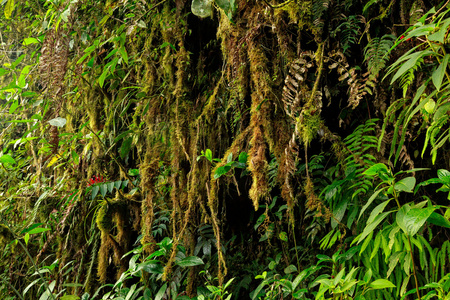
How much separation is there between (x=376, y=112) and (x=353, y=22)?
41 cm

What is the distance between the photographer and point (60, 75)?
6.16ft

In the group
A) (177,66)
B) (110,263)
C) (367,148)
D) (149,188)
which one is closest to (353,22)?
(367,148)

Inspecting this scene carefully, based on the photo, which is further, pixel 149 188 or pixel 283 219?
pixel 283 219

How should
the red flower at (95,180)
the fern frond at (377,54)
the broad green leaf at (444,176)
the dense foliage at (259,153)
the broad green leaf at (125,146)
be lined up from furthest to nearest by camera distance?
1. the red flower at (95,180)
2. the broad green leaf at (125,146)
3. the fern frond at (377,54)
4. the dense foliage at (259,153)
5. the broad green leaf at (444,176)

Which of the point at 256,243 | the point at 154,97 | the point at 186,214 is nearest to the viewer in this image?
the point at 186,214

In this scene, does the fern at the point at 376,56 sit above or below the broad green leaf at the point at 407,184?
above

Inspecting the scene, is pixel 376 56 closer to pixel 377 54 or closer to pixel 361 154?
pixel 377 54

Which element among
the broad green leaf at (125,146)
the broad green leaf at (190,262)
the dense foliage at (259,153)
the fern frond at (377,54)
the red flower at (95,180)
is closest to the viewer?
the dense foliage at (259,153)

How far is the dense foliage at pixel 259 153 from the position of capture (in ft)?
3.91

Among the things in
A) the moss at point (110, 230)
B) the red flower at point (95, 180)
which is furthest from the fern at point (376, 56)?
the red flower at point (95, 180)

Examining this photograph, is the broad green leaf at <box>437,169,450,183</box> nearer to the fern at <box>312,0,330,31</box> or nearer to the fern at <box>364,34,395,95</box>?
the fern at <box>364,34,395,95</box>

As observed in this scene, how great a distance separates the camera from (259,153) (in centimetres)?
124

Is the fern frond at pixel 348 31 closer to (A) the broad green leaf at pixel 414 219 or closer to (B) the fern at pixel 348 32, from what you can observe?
(B) the fern at pixel 348 32

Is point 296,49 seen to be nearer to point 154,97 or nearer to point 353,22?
point 353,22
